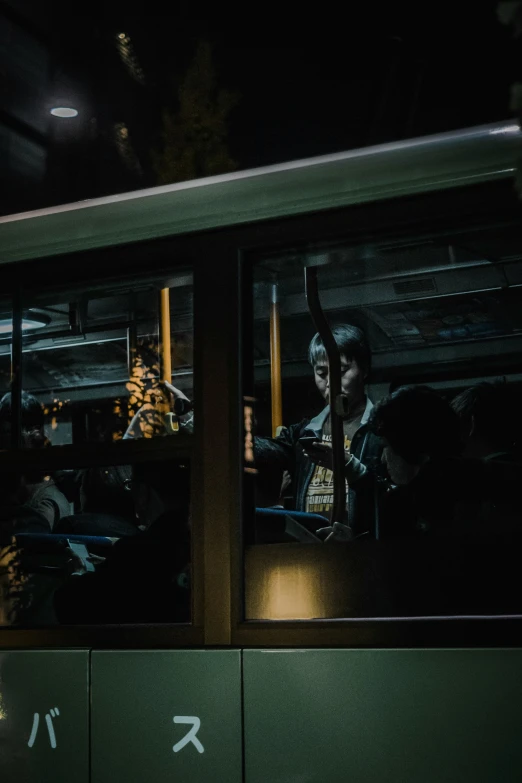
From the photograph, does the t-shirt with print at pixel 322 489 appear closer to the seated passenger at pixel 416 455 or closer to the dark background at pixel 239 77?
the seated passenger at pixel 416 455

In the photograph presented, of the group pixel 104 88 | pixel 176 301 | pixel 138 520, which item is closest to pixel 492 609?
pixel 138 520

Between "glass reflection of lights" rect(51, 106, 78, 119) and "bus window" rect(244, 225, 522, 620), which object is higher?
"glass reflection of lights" rect(51, 106, 78, 119)

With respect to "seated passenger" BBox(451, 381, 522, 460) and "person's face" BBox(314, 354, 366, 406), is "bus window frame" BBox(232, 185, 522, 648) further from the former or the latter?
"seated passenger" BBox(451, 381, 522, 460)

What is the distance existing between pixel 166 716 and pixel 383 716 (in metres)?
0.59

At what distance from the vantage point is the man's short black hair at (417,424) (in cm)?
268

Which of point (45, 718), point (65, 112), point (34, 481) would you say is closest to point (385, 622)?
point (45, 718)

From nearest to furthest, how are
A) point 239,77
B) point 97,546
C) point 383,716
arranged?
1. point 383,716
2. point 97,546
3. point 239,77

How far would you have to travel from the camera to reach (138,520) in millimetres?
2809

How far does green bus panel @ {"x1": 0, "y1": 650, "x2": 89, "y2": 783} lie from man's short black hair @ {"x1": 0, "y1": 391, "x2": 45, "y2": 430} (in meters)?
0.67

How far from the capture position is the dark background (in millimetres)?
6438

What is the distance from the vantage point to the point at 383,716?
2.35 metres

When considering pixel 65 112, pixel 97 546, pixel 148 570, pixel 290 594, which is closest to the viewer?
Answer: pixel 290 594

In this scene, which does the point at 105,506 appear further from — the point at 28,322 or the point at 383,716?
the point at 383,716

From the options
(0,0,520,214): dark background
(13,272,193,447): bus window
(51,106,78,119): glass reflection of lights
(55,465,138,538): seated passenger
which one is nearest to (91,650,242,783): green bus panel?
(55,465,138,538): seated passenger
